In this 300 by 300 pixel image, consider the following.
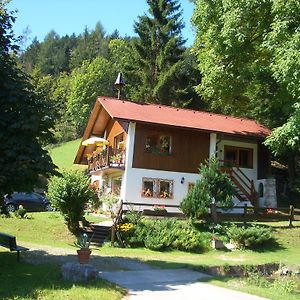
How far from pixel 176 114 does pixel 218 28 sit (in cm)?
718

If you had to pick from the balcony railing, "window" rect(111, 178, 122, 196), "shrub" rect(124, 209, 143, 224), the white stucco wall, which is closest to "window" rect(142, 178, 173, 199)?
the white stucco wall

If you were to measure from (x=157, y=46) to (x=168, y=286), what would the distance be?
37.9 metres

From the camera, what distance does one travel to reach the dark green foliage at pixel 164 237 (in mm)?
19516

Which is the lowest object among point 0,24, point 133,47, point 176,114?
point 0,24

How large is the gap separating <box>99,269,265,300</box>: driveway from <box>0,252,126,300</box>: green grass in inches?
22.7

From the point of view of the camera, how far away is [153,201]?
2723 centimetres

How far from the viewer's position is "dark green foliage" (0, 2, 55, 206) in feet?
37.1

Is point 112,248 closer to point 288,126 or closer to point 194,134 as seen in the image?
point 288,126

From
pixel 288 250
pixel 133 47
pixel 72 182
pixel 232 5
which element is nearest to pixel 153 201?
pixel 72 182

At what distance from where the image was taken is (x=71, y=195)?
67.8 feet

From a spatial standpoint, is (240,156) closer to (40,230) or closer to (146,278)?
(40,230)

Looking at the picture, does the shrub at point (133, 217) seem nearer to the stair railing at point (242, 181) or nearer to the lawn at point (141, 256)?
the lawn at point (141, 256)

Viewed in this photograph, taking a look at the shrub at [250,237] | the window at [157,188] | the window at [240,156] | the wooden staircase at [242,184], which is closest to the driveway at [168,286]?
the shrub at [250,237]

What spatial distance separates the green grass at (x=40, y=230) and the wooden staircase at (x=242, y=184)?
11.8 meters
